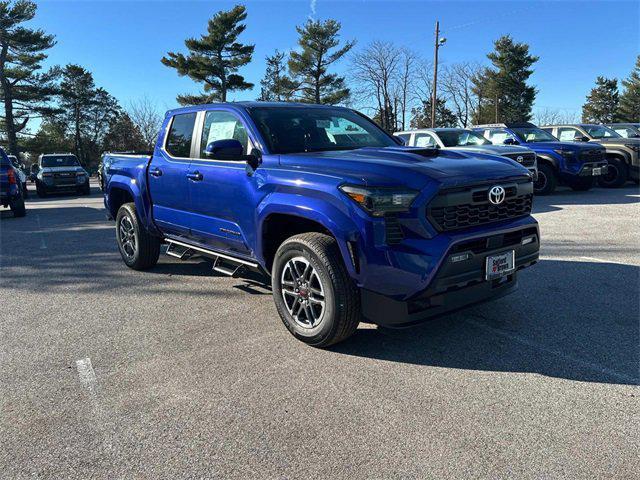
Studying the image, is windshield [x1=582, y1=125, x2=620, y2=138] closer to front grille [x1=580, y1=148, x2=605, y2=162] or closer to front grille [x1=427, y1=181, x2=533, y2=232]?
front grille [x1=580, y1=148, x2=605, y2=162]

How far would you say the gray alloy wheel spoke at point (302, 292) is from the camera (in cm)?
373

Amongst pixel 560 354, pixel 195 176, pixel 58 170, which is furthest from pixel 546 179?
pixel 58 170

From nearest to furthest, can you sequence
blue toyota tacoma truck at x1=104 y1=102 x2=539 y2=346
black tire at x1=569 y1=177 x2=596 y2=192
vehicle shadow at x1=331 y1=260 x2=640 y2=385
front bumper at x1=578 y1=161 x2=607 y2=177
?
1. blue toyota tacoma truck at x1=104 y1=102 x2=539 y2=346
2. vehicle shadow at x1=331 y1=260 x2=640 y2=385
3. front bumper at x1=578 y1=161 x2=607 y2=177
4. black tire at x1=569 y1=177 x2=596 y2=192

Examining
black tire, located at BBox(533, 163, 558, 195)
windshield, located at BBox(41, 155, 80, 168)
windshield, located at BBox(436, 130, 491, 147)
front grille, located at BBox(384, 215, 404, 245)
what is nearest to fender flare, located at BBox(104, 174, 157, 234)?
front grille, located at BBox(384, 215, 404, 245)

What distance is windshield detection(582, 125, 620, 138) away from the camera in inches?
616

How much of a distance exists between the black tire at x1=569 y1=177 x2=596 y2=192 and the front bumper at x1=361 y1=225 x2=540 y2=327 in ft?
36.3

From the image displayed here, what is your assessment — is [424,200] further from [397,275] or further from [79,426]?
[79,426]

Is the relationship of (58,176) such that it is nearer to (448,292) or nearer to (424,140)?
(424,140)

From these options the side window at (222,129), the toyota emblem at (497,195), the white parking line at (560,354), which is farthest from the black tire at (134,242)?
the toyota emblem at (497,195)

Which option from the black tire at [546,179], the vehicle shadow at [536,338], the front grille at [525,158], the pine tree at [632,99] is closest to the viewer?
the vehicle shadow at [536,338]

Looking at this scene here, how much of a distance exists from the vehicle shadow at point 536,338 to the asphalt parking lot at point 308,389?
17mm

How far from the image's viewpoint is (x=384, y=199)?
10.9ft

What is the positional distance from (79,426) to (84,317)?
210 centimetres

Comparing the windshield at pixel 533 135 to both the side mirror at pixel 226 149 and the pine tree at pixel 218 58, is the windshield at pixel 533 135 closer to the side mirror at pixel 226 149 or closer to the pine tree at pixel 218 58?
the side mirror at pixel 226 149
